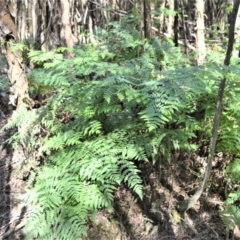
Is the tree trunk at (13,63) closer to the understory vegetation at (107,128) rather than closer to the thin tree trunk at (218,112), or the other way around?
the understory vegetation at (107,128)

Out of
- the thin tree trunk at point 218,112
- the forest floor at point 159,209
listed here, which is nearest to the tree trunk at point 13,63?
the forest floor at point 159,209

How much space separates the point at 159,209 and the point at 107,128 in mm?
958

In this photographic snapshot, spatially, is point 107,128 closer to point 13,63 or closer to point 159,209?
point 159,209

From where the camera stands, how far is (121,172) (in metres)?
2.42

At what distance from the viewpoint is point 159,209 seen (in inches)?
119

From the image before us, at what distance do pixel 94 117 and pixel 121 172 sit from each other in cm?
56

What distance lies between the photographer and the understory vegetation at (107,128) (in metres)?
2.20

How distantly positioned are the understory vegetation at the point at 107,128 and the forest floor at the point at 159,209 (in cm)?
25

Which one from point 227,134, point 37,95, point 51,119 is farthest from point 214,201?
point 37,95

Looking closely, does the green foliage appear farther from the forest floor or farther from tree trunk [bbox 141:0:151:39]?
tree trunk [bbox 141:0:151:39]

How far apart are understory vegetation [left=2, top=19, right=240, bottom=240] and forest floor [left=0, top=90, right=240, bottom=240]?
0.25 meters

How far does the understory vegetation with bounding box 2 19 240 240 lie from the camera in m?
2.20

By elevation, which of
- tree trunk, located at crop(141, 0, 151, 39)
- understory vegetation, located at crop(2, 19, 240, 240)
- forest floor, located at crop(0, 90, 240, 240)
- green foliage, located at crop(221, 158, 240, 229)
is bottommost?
forest floor, located at crop(0, 90, 240, 240)

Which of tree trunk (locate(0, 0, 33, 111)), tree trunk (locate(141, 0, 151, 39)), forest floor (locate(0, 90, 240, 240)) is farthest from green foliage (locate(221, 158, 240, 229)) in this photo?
tree trunk (locate(0, 0, 33, 111))
